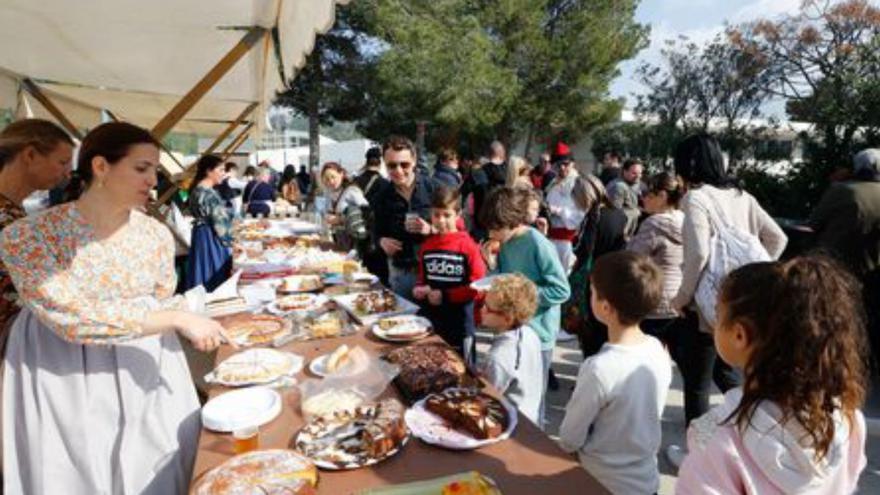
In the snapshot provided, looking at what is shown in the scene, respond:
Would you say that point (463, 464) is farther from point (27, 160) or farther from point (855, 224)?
point (855, 224)

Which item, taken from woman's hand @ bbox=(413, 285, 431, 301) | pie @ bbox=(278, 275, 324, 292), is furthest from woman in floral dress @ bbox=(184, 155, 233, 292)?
woman's hand @ bbox=(413, 285, 431, 301)

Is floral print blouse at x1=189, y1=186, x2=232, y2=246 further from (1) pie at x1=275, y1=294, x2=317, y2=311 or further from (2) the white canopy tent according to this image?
(1) pie at x1=275, y1=294, x2=317, y2=311

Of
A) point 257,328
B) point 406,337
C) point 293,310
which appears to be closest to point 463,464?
point 406,337

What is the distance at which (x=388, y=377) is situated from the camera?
1777mm

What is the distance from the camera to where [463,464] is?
4.43 ft

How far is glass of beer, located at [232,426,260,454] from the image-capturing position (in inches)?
55.7

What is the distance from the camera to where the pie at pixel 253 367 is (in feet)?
6.05

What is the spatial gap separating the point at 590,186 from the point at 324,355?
318 cm

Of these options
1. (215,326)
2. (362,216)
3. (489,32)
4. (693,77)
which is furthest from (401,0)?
(215,326)

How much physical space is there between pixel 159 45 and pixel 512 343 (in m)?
2.72

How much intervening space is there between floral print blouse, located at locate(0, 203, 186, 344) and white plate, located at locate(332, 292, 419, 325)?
960 mm

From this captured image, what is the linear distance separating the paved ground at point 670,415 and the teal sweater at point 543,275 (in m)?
0.98

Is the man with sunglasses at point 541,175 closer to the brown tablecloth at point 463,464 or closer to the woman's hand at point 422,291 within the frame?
the woman's hand at point 422,291

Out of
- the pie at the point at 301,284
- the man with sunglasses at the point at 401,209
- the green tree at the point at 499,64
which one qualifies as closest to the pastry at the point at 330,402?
the pie at the point at 301,284
